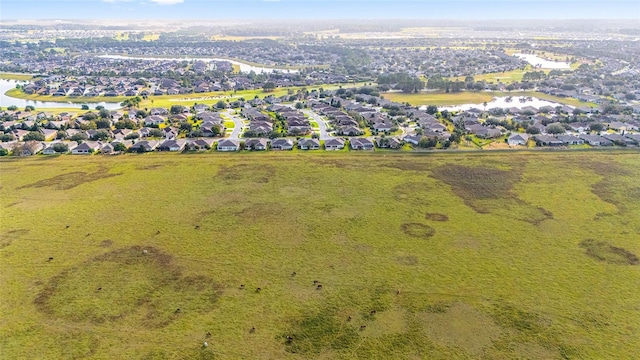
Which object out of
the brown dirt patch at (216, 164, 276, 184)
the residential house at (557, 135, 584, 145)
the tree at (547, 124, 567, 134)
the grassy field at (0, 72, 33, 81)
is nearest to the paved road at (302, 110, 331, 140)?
the brown dirt patch at (216, 164, 276, 184)

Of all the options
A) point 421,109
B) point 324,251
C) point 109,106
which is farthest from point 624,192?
point 109,106

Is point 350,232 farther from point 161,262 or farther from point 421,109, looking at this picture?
point 421,109

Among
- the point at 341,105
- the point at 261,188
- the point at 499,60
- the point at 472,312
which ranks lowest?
the point at 472,312

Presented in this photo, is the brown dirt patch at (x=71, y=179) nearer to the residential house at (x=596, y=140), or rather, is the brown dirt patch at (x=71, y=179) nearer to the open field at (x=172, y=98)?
the open field at (x=172, y=98)

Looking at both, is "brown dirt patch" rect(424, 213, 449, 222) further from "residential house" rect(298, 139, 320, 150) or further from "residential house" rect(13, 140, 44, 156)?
"residential house" rect(13, 140, 44, 156)

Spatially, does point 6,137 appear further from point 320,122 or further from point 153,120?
point 320,122

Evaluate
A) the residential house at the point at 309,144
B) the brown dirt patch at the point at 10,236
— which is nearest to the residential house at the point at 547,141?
the residential house at the point at 309,144
